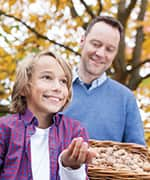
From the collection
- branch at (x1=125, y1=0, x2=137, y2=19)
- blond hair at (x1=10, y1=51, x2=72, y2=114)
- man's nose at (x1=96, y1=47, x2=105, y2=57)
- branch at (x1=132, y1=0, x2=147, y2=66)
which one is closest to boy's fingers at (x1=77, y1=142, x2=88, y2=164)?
blond hair at (x1=10, y1=51, x2=72, y2=114)

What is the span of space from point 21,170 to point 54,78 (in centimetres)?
21

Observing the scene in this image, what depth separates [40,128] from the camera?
120 centimetres

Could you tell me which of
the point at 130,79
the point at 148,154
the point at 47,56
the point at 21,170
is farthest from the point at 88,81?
the point at 130,79

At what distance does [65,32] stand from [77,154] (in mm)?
2368

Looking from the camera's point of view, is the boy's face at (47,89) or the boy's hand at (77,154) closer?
the boy's hand at (77,154)

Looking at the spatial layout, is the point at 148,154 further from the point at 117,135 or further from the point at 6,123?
the point at 6,123

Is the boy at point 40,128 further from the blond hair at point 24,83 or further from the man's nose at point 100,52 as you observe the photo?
the man's nose at point 100,52

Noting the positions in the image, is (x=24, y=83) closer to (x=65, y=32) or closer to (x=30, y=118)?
(x=30, y=118)

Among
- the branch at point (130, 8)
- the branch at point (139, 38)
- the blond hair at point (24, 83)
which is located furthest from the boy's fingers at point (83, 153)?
the branch at point (139, 38)

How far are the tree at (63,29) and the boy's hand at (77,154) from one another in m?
1.92

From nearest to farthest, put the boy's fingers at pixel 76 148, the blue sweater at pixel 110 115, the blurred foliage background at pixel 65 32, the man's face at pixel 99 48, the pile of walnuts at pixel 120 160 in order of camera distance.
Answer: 1. the boy's fingers at pixel 76 148
2. the pile of walnuts at pixel 120 160
3. the blue sweater at pixel 110 115
4. the man's face at pixel 99 48
5. the blurred foliage background at pixel 65 32

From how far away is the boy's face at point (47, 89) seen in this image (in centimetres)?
119

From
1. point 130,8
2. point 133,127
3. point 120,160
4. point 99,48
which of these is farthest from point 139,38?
point 120,160

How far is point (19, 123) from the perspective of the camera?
119 cm
